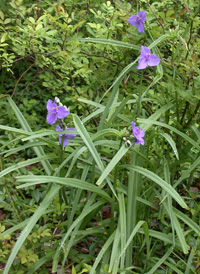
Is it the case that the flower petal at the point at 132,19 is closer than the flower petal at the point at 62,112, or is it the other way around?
the flower petal at the point at 62,112

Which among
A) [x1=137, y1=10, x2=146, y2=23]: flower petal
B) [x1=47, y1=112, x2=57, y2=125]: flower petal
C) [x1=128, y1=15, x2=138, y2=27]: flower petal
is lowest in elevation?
[x1=47, y1=112, x2=57, y2=125]: flower petal

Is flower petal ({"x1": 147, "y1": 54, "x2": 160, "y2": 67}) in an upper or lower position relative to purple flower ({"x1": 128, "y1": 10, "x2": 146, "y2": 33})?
lower

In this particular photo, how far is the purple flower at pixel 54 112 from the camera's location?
1.57 metres

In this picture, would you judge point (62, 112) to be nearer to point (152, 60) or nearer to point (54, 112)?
point (54, 112)

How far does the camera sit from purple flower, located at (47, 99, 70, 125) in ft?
5.16

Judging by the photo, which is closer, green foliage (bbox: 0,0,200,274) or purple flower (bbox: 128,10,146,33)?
green foliage (bbox: 0,0,200,274)

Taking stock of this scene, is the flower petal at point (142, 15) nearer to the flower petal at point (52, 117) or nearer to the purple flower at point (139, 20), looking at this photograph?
the purple flower at point (139, 20)

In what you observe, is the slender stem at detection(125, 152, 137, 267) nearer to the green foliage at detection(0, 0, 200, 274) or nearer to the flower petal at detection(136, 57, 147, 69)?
the green foliage at detection(0, 0, 200, 274)

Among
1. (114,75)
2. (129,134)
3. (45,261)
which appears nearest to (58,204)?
(45,261)

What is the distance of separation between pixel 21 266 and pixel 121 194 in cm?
59

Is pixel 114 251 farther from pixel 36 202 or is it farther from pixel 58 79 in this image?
pixel 58 79

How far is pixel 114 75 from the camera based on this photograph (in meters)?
2.51

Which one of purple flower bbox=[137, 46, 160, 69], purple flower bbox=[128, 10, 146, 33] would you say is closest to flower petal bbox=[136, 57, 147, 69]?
purple flower bbox=[137, 46, 160, 69]

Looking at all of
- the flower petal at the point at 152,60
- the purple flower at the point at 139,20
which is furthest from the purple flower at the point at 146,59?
the purple flower at the point at 139,20
